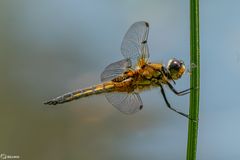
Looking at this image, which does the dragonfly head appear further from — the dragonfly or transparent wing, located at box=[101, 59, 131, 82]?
transparent wing, located at box=[101, 59, 131, 82]

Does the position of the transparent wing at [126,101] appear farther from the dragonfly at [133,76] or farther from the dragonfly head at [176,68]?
the dragonfly head at [176,68]

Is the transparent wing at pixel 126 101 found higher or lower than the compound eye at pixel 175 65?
lower

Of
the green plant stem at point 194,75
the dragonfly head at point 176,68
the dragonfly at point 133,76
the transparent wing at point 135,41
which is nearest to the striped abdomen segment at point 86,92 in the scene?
the dragonfly at point 133,76

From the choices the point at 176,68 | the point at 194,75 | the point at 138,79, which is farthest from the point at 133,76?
the point at 194,75

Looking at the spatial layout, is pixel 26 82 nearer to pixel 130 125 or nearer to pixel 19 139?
pixel 19 139

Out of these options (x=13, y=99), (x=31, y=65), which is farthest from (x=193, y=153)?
(x=31, y=65)

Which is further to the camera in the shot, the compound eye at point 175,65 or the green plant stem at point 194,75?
the compound eye at point 175,65

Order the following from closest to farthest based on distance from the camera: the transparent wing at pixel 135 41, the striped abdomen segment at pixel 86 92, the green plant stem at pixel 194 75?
1. the green plant stem at pixel 194 75
2. the transparent wing at pixel 135 41
3. the striped abdomen segment at pixel 86 92

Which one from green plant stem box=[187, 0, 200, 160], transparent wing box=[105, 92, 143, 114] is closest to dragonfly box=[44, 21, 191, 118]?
transparent wing box=[105, 92, 143, 114]
